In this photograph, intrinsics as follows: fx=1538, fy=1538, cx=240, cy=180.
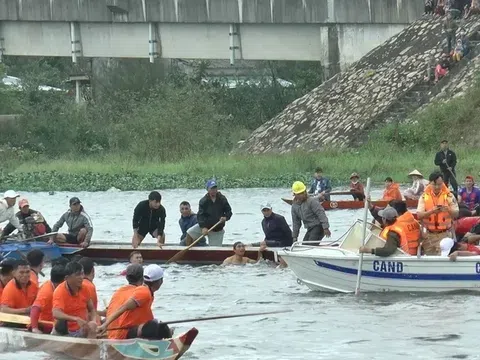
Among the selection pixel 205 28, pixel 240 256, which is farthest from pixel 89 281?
pixel 205 28

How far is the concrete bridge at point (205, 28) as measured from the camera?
59094 mm

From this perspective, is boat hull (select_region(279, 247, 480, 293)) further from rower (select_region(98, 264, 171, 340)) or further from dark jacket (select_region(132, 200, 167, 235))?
rower (select_region(98, 264, 171, 340))

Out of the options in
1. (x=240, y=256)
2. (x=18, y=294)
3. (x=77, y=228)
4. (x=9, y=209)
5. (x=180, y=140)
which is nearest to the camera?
(x=18, y=294)

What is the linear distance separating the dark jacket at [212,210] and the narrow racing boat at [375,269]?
3.83 meters

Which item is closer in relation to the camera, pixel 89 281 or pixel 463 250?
pixel 89 281

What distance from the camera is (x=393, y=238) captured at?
2294 centimetres

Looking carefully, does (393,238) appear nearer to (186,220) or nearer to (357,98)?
(186,220)

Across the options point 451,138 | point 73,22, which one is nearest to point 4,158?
point 73,22

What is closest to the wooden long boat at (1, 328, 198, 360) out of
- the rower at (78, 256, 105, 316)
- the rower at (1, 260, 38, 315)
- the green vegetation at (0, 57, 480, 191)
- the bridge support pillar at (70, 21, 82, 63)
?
the rower at (78, 256, 105, 316)

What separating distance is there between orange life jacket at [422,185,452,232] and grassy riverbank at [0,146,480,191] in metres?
22.0

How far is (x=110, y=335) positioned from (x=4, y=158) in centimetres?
4792

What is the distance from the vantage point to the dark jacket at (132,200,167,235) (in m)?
28.1

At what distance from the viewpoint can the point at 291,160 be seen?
172 ft

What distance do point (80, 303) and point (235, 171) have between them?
34.3 m
